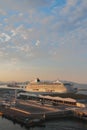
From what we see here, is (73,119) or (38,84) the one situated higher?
(38,84)

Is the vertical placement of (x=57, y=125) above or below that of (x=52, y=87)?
below

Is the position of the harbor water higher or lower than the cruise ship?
lower

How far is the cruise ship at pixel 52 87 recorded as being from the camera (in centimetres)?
8070

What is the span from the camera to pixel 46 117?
120ft

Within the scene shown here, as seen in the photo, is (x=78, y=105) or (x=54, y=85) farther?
(x=54, y=85)

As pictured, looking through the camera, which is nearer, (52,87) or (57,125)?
(57,125)

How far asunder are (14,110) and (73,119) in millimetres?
9926

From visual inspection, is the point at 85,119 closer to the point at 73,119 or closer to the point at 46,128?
the point at 73,119

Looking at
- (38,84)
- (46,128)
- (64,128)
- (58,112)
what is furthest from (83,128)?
(38,84)

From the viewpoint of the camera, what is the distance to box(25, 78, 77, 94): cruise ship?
265 feet

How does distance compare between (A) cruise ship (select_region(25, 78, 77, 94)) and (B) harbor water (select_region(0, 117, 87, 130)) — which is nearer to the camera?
(B) harbor water (select_region(0, 117, 87, 130))

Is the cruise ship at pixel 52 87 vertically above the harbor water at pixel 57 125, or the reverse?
the cruise ship at pixel 52 87

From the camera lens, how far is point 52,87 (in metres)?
85.0

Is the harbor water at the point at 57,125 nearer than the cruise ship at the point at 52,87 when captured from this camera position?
Yes
